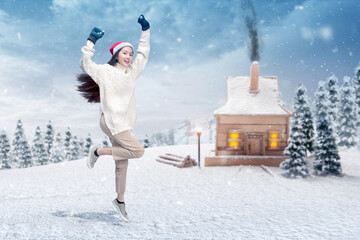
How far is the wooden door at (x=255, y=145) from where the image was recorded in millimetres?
13633

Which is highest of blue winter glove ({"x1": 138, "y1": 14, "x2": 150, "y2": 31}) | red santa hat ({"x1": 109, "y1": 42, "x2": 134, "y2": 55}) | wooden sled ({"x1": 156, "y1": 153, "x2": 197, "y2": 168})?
blue winter glove ({"x1": 138, "y1": 14, "x2": 150, "y2": 31})

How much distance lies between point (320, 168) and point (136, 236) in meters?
10.2

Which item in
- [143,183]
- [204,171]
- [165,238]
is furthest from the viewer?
[204,171]

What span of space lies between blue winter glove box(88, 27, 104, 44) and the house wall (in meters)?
10.4

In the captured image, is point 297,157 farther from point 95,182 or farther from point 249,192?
point 95,182

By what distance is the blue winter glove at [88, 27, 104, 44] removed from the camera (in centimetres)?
369

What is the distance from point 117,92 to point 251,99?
37.0 feet

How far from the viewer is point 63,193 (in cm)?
819

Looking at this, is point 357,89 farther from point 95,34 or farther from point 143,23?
point 95,34

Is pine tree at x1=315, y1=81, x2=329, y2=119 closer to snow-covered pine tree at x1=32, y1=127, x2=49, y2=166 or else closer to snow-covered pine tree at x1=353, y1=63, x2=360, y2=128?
snow-covered pine tree at x1=353, y1=63, x2=360, y2=128

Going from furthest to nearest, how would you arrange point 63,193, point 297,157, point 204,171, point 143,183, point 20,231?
point 204,171 → point 297,157 → point 143,183 → point 63,193 → point 20,231

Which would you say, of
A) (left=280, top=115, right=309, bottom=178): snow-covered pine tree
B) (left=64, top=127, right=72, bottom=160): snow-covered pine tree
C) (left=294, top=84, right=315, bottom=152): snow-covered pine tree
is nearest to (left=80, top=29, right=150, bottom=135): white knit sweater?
(left=280, top=115, right=309, bottom=178): snow-covered pine tree

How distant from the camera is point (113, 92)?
387 cm

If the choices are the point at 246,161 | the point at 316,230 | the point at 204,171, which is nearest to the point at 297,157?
the point at 246,161
